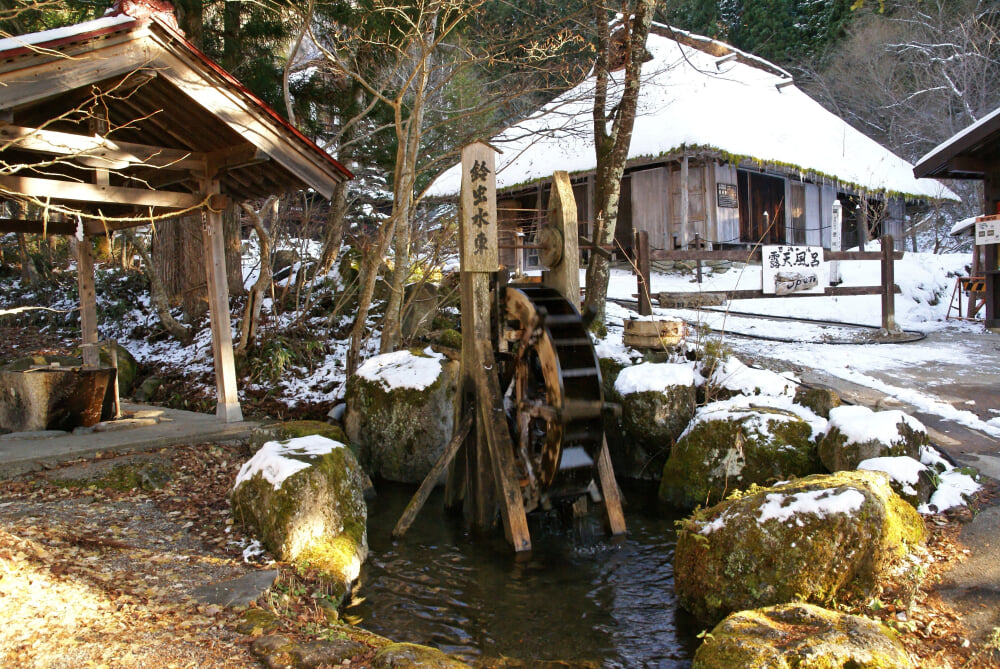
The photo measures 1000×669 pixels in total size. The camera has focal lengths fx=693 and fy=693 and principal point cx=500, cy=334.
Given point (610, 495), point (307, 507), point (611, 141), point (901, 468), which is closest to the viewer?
point (307, 507)

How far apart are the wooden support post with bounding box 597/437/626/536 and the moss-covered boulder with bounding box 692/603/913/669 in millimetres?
2924

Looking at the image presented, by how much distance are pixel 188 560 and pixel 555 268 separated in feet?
14.8

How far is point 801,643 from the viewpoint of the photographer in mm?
3143

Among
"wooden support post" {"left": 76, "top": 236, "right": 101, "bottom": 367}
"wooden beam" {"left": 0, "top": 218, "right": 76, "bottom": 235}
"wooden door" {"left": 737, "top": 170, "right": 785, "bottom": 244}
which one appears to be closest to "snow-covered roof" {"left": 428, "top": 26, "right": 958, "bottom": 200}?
"wooden door" {"left": 737, "top": 170, "right": 785, "bottom": 244}

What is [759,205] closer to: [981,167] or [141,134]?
[981,167]

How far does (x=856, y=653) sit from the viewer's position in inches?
120

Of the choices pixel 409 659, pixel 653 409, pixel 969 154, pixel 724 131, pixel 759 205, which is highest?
pixel 724 131

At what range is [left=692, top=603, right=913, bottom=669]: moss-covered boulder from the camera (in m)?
3.03

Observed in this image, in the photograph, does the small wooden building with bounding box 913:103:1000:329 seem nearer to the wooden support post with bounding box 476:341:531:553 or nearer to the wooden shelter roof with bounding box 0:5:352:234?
the wooden support post with bounding box 476:341:531:553

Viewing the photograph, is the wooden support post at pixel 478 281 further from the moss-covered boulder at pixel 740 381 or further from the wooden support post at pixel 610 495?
the moss-covered boulder at pixel 740 381

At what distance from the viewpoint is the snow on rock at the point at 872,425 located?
5746mm

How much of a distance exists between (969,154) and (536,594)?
10977mm

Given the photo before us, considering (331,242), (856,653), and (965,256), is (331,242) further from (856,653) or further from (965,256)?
(965,256)

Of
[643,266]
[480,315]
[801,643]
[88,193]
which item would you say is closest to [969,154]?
[643,266]
